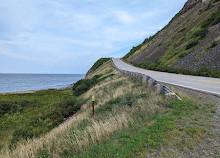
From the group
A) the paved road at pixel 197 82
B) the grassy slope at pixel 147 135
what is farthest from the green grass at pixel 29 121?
the paved road at pixel 197 82

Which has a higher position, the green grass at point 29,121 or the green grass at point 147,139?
the green grass at point 147,139

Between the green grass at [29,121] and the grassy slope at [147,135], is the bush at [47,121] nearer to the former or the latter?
the green grass at [29,121]

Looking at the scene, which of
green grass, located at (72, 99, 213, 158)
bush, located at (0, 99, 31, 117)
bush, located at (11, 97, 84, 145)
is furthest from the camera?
bush, located at (0, 99, 31, 117)

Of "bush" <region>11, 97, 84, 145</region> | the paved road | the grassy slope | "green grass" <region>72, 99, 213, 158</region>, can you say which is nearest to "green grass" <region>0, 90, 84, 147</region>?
"bush" <region>11, 97, 84, 145</region>

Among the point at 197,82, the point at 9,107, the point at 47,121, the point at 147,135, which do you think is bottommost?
the point at 47,121

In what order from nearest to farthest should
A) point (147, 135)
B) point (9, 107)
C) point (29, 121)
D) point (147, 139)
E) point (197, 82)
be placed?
point (147, 139)
point (147, 135)
point (197, 82)
point (29, 121)
point (9, 107)

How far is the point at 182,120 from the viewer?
182 inches

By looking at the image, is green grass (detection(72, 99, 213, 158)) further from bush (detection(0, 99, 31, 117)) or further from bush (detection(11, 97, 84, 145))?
bush (detection(0, 99, 31, 117))

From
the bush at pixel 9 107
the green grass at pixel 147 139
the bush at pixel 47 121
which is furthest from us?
the bush at pixel 9 107

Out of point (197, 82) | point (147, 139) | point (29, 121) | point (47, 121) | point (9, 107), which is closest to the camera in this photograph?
point (147, 139)

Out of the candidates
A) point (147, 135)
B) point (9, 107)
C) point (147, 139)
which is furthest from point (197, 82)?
point (9, 107)

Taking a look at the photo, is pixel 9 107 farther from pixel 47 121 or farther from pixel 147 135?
pixel 147 135

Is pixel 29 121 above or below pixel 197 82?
below

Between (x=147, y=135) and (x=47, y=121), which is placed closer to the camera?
(x=147, y=135)
